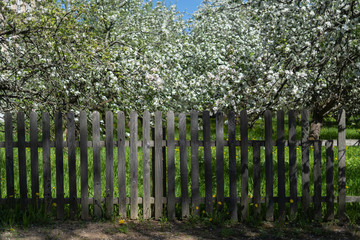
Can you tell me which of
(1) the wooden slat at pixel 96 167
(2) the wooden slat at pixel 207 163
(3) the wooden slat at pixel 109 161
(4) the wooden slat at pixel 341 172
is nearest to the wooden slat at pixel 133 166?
(3) the wooden slat at pixel 109 161

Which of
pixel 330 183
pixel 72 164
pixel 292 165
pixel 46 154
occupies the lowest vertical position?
pixel 330 183

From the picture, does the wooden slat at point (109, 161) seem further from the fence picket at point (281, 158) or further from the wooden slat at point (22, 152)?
the fence picket at point (281, 158)

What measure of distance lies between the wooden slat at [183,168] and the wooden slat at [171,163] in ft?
0.32

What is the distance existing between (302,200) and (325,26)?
231 cm

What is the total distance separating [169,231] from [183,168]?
0.76m

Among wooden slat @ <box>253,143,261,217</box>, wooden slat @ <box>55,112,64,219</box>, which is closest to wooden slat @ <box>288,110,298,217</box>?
wooden slat @ <box>253,143,261,217</box>

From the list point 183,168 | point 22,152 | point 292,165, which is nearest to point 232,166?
point 183,168

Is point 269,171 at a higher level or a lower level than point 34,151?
lower

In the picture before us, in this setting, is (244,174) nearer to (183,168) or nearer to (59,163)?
(183,168)

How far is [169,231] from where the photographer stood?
16.0 ft

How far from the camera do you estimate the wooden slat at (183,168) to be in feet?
16.8

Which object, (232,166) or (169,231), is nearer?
(169,231)

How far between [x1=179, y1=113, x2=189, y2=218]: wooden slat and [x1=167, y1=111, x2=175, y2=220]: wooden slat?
0.10 m

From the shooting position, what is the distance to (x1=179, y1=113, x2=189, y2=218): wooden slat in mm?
5109
